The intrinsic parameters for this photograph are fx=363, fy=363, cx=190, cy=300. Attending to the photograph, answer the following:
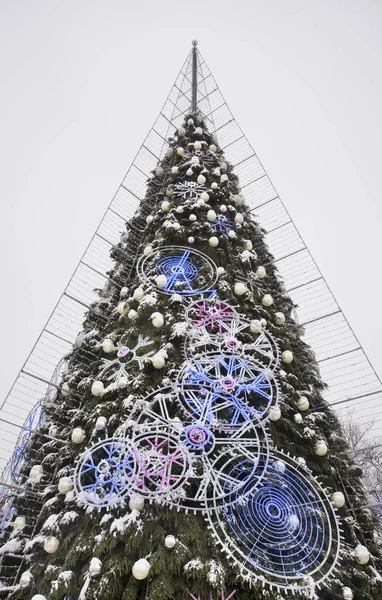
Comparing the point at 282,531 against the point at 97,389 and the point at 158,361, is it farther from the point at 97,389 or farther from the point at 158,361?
the point at 97,389

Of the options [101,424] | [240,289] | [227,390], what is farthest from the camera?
[240,289]

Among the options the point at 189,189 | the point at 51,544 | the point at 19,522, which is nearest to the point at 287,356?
the point at 51,544

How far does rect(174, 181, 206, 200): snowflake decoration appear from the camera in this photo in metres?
7.14

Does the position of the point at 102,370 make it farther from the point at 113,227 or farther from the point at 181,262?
the point at 113,227

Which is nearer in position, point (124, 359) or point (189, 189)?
point (124, 359)

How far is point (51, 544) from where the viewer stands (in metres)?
3.28

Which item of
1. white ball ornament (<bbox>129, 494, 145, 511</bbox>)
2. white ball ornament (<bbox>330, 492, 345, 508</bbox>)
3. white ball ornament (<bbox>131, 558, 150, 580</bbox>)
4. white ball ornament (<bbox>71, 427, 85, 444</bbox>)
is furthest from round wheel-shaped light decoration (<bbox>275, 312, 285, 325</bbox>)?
white ball ornament (<bbox>131, 558, 150, 580</bbox>)

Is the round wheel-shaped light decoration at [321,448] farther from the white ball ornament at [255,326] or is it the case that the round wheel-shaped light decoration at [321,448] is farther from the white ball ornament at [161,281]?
the white ball ornament at [161,281]

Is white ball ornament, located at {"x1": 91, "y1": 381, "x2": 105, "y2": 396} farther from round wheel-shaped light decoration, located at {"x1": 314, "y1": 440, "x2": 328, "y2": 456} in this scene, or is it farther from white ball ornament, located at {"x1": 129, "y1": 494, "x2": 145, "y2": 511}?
round wheel-shaped light decoration, located at {"x1": 314, "y1": 440, "x2": 328, "y2": 456}

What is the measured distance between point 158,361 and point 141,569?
202cm

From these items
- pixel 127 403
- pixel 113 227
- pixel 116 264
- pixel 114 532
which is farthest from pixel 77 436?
pixel 113 227

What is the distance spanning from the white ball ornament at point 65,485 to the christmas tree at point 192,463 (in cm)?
2

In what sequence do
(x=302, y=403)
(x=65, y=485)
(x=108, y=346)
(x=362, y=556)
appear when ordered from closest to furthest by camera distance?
(x=362, y=556) → (x=65, y=485) → (x=302, y=403) → (x=108, y=346)

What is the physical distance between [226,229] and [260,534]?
4.84 metres
